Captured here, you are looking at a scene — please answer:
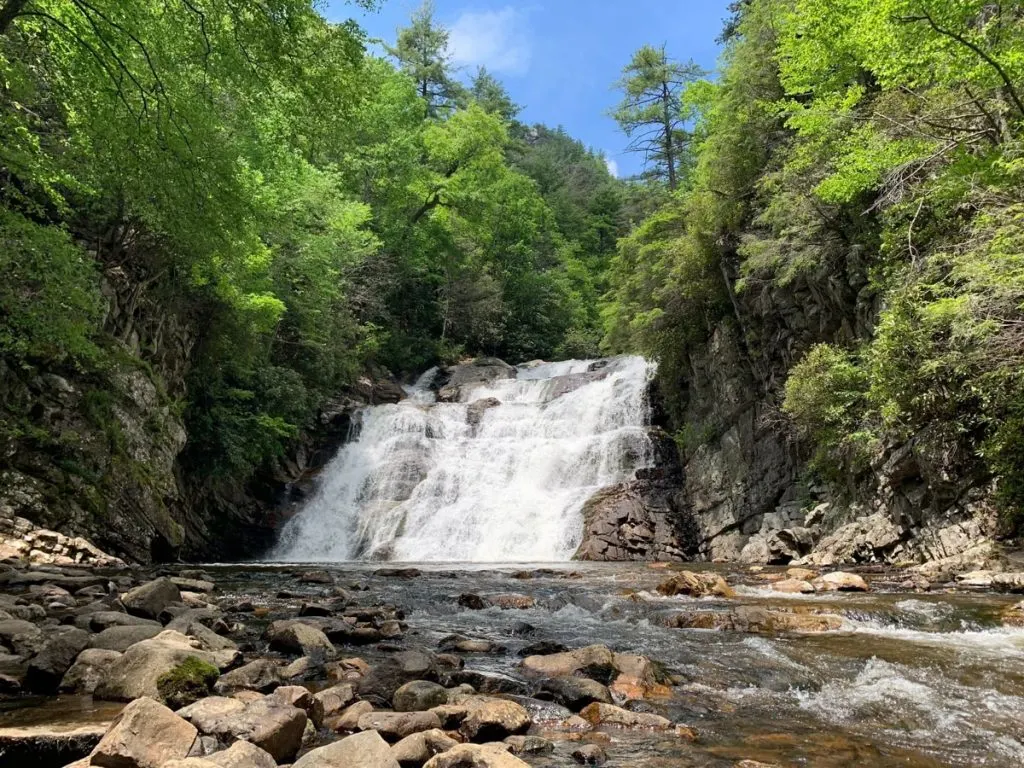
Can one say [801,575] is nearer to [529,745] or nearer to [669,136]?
[529,745]

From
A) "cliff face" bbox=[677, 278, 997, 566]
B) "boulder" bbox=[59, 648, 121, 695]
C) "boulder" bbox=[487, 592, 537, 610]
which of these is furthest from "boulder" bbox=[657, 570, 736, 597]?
"boulder" bbox=[59, 648, 121, 695]

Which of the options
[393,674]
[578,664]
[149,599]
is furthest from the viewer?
[149,599]

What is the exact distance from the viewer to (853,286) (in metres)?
15.1

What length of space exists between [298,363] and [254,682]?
20976 millimetres

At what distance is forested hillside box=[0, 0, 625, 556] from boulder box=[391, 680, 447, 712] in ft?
26.0

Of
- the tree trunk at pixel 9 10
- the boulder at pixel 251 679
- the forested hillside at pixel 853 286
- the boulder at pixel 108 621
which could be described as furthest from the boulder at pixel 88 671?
the forested hillside at pixel 853 286

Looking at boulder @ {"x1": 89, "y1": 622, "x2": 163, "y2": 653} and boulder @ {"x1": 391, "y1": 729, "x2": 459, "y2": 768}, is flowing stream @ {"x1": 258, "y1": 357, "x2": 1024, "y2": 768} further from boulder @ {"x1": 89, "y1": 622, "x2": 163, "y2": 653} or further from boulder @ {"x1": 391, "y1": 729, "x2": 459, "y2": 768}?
boulder @ {"x1": 89, "y1": 622, "x2": 163, "y2": 653}

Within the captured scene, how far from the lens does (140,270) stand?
53.0ft

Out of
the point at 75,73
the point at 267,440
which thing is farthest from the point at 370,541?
the point at 75,73

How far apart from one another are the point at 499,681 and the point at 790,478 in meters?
14.7

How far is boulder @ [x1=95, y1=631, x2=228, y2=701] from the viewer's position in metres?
4.20

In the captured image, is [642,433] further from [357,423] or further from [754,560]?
[357,423]

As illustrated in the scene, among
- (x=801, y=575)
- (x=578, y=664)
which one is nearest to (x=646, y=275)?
(x=801, y=575)

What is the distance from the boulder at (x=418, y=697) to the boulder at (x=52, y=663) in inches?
90.1
